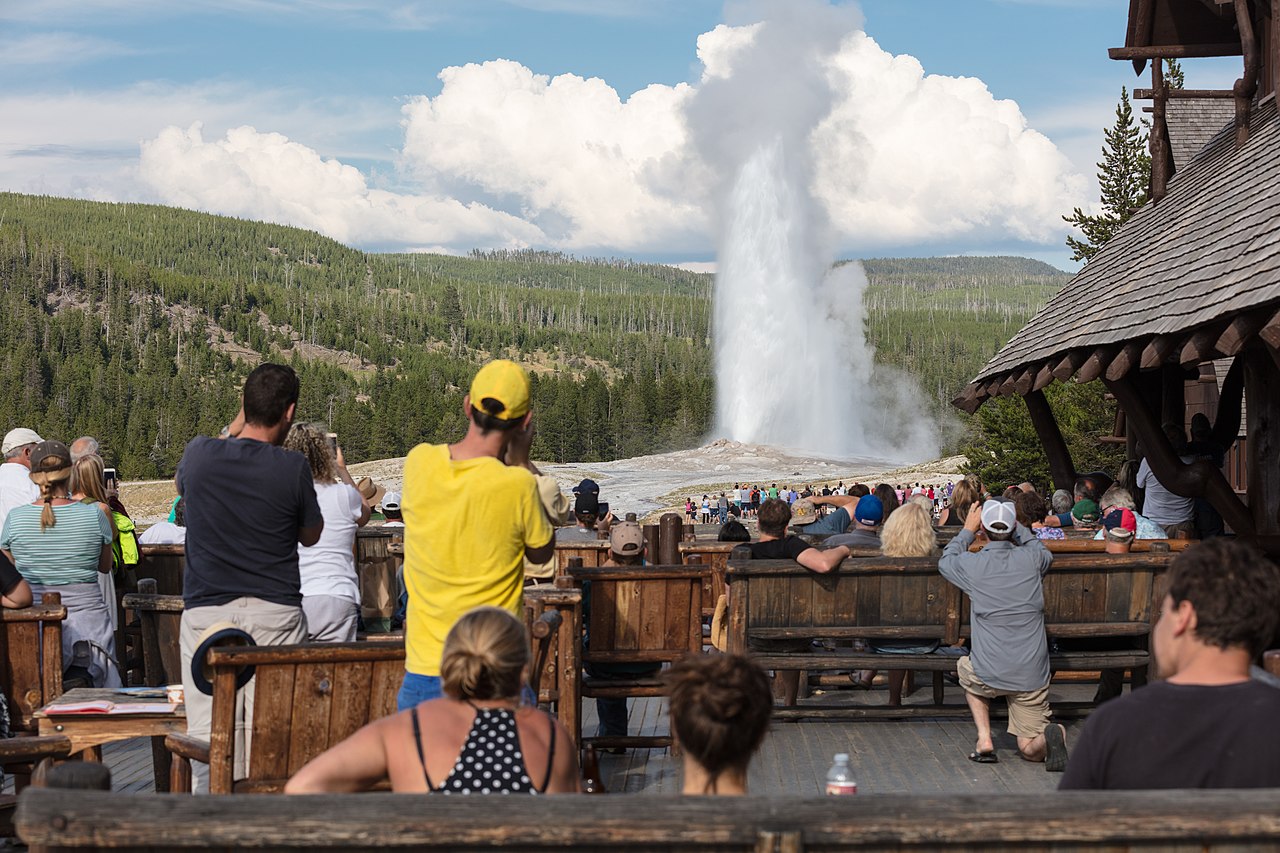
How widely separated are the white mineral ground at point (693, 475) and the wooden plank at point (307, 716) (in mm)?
34246

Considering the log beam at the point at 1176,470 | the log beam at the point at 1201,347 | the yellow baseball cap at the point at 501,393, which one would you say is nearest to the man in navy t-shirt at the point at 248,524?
the yellow baseball cap at the point at 501,393

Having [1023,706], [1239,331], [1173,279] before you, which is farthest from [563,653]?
[1173,279]

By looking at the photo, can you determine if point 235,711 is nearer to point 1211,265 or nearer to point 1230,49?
point 1211,265

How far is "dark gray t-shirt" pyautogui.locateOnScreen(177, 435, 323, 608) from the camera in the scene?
4.90 meters

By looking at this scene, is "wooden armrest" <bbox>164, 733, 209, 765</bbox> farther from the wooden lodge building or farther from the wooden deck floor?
the wooden lodge building

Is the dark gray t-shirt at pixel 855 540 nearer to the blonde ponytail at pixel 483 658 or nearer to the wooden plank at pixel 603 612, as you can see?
the wooden plank at pixel 603 612

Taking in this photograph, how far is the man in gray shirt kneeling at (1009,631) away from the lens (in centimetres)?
704

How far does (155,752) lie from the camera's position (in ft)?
19.4

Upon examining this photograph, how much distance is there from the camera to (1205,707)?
10.5 ft

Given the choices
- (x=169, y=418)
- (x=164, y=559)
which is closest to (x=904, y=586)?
(x=164, y=559)

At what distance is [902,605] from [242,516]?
4089 mm

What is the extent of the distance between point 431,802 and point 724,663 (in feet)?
2.71

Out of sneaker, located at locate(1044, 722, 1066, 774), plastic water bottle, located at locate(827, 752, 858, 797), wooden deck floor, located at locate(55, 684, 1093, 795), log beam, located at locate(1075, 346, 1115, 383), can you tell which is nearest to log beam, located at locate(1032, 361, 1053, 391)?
log beam, located at locate(1075, 346, 1115, 383)

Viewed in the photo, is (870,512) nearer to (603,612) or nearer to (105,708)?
(603,612)
